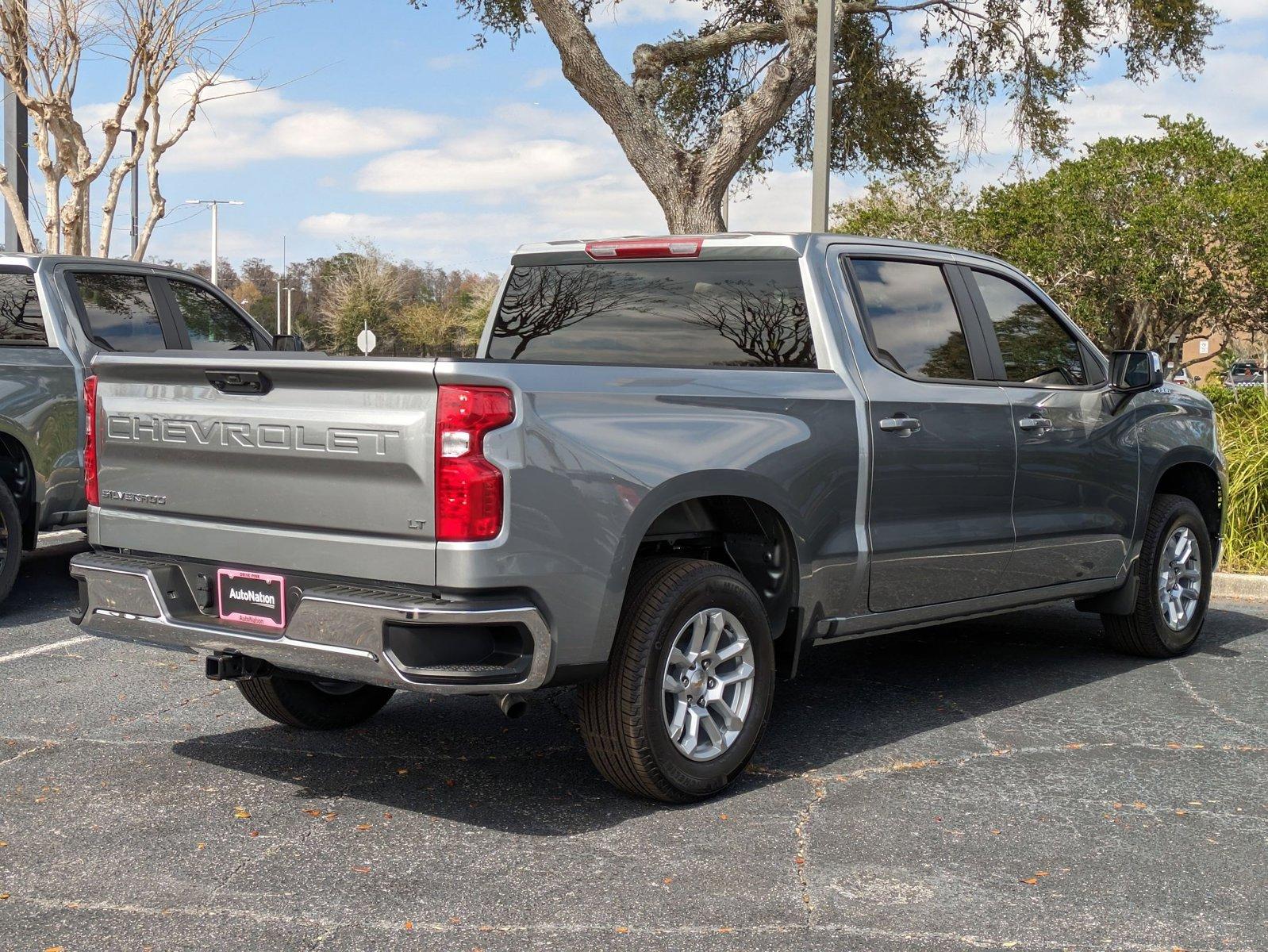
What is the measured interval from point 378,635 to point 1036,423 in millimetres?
3331

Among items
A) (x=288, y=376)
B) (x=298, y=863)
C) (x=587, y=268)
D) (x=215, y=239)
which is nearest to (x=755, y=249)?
(x=587, y=268)

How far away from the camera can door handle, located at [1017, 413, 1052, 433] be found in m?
6.27

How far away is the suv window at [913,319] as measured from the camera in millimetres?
5812

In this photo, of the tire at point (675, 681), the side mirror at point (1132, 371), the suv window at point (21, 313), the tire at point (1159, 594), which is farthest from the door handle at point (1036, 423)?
the suv window at point (21, 313)

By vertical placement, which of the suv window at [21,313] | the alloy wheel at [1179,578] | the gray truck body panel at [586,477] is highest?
the suv window at [21,313]

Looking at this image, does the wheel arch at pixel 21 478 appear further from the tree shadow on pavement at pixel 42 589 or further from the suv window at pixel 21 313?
the suv window at pixel 21 313

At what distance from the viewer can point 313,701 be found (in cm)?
578

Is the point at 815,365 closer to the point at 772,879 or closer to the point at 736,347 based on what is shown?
the point at 736,347

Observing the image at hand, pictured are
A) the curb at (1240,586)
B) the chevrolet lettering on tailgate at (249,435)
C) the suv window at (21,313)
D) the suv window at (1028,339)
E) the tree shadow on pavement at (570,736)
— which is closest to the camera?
the chevrolet lettering on tailgate at (249,435)

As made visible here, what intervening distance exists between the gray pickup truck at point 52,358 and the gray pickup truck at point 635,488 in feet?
10.9

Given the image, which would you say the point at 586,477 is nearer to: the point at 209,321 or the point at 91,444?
the point at 91,444

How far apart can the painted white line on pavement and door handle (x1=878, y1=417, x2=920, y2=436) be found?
13.4 ft

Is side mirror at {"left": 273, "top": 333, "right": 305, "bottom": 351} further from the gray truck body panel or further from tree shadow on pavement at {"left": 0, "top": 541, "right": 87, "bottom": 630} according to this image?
the gray truck body panel

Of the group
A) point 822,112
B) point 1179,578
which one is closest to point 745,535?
point 1179,578
